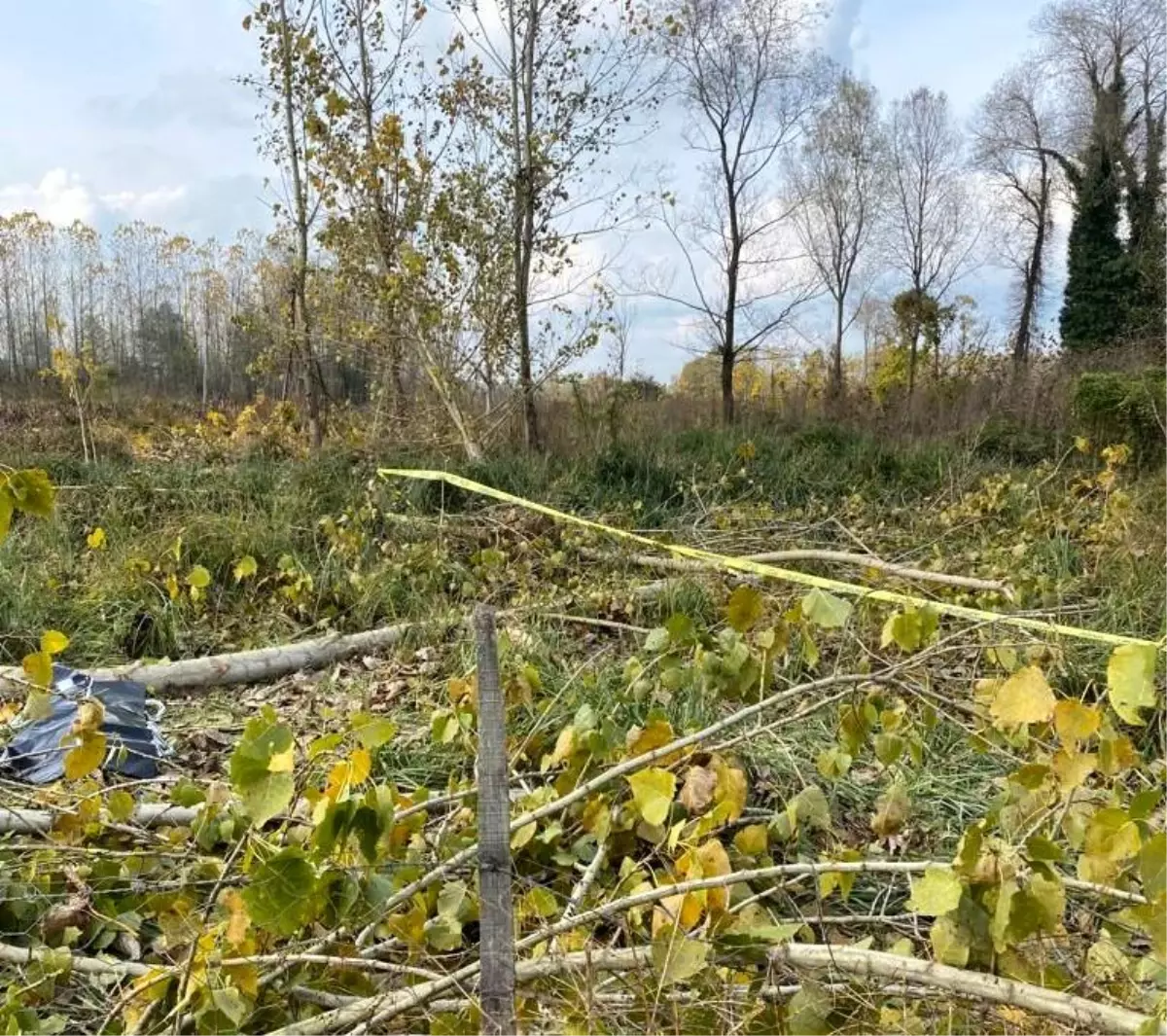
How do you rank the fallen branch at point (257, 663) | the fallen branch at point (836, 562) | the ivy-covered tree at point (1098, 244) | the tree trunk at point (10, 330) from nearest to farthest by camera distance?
the fallen branch at point (836, 562), the fallen branch at point (257, 663), the ivy-covered tree at point (1098, 244), the tree trunk at point (10, 330)

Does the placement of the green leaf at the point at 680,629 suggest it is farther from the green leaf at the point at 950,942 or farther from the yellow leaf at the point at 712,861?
the green leaf at the point at 950,942

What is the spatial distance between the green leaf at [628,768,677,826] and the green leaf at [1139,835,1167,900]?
62 centimetres

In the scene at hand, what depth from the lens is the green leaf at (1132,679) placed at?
110 cm

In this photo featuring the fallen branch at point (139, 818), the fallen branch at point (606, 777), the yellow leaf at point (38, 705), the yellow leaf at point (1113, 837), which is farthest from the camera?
the fallen branch at point (139, 818)

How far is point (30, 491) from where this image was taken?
1.24 metres

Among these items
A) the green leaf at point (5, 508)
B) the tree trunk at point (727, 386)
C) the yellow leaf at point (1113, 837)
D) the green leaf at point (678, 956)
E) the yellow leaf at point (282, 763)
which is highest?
the tree trunk at point (727, 386)

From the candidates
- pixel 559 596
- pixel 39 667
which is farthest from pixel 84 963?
pixel 559 596

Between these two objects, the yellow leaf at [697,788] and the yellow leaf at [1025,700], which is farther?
the yellow leaf at [697,788]

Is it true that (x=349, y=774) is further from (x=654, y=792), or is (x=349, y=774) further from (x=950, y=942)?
(x=950, y=942)

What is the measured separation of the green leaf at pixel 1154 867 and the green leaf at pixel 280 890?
1068 millimetres

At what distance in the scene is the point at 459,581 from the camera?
182 inches

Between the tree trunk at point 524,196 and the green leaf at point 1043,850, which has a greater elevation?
the tree trunk at point 524,196

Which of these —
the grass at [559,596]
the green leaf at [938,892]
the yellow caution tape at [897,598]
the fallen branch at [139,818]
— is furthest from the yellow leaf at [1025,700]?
the fallen branch at [139,818]

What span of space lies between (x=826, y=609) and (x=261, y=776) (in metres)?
0.93
